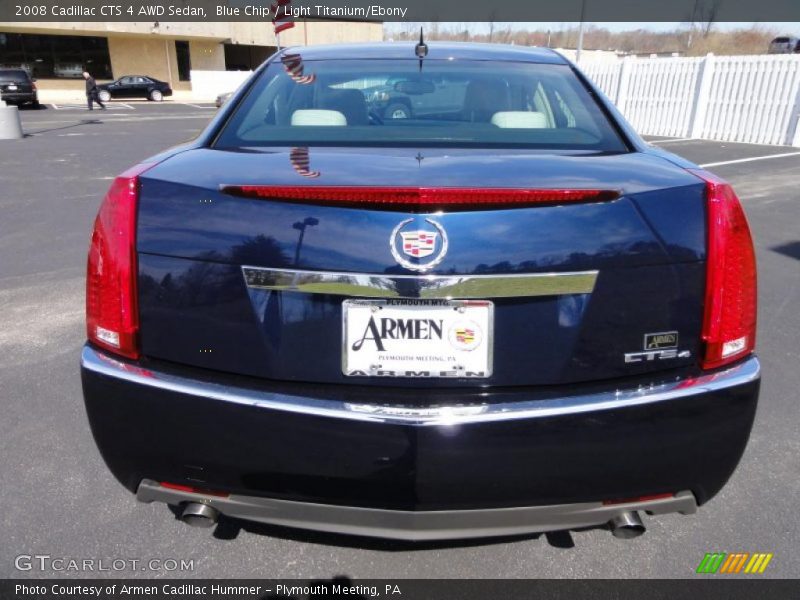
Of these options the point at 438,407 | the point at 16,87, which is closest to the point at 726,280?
the point at 438,407

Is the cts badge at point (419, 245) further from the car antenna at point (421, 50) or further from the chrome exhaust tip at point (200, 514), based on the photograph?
the car antenna at point (421, 50)

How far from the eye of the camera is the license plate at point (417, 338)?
1508 mm

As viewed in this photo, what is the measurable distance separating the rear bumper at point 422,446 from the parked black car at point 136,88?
130ft

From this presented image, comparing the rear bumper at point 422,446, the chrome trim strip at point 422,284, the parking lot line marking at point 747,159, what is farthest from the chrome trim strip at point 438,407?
the parking lot line marking at point 747,159

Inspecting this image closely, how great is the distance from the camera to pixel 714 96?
15.0m

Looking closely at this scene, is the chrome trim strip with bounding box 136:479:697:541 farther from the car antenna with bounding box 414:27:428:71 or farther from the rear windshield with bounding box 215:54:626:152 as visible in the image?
the car antenna with bounding box 414:27:428:71

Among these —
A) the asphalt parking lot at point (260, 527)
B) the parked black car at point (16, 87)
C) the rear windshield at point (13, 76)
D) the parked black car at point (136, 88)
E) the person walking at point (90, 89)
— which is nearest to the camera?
the asphalt parking lot at point (260, 527)

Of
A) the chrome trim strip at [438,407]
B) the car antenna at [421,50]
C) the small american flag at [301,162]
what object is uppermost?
the car antenna at [421,50]

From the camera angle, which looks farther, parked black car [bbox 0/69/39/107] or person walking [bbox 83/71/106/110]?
person walking [bbox 83/71/106/110]

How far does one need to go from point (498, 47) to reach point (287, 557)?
2.51 meters

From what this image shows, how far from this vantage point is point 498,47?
3.04m

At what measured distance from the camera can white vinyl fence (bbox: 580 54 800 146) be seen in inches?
531

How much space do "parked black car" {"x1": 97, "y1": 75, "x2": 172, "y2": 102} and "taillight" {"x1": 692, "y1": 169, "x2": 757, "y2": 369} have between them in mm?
40018

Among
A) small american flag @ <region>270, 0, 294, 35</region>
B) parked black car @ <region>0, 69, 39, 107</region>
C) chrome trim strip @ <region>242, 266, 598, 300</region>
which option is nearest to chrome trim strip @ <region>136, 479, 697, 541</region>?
chrome trim strip @ <region>242, 266, 598, 300</region>
